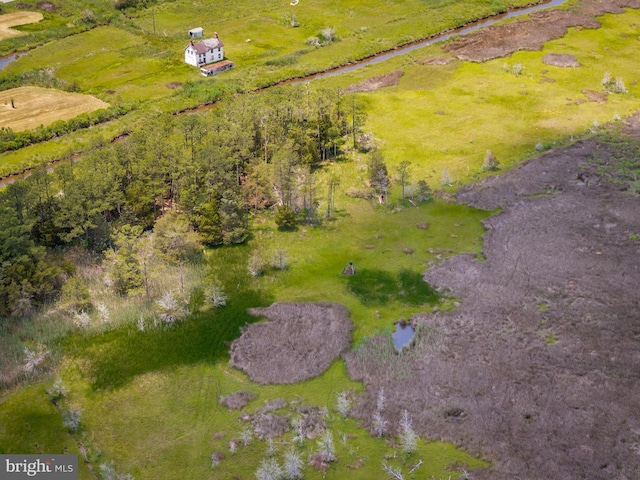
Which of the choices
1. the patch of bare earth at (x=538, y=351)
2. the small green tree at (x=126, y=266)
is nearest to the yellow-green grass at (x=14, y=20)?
the small green tree at (x=126, y=266)

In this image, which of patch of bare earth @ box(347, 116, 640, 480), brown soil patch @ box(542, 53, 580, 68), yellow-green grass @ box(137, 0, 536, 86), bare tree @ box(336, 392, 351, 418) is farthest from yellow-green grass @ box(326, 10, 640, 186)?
bare tree @ box(336, 392, 351, 418)

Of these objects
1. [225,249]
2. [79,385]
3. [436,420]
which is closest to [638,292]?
[436,420]

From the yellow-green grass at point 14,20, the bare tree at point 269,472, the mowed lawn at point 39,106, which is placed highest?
the yellow-green grass at point 14,20

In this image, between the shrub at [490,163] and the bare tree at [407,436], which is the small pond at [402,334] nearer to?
the bare tree at [407,436]

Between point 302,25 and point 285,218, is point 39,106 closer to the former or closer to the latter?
point 285,218

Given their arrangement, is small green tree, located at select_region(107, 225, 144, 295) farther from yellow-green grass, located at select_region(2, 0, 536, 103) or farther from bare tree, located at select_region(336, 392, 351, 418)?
yellow-green grass, located at select_region(2, 0, 536, 103)

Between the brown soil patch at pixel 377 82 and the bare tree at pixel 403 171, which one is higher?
the brown soil patch at pixel 377 82
